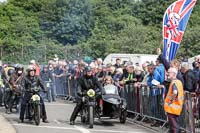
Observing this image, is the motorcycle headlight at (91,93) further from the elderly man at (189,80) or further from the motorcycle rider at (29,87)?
the elderly man at (189,80)

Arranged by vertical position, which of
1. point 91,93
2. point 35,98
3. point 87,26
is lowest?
point 35,98

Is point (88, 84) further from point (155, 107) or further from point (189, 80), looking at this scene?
point (189, 80)

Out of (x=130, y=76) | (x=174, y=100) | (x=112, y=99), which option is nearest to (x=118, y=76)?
(x=130, y=76)

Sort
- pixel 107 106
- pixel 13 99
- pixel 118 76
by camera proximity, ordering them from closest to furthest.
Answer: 1. pixel 107 106
2. pixel 118 76
3. pixel 13 99

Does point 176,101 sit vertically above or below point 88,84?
below

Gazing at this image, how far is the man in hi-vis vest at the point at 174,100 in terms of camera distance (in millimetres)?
12000

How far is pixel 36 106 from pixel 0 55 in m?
41.6

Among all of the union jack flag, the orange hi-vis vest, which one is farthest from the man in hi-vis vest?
the union jack flag

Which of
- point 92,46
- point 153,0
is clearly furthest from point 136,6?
point 92,46

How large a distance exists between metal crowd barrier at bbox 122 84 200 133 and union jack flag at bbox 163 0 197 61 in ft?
3.84

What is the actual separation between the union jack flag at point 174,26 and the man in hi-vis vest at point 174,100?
180 cm

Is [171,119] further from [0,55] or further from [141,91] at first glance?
[0,55]

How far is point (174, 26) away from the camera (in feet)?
46.0

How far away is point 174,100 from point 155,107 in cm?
382
